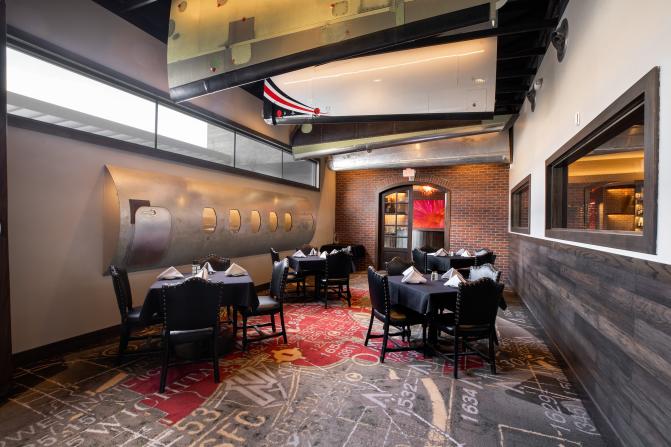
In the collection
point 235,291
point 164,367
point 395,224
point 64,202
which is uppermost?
point 64,202

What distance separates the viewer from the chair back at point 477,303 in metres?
3.34

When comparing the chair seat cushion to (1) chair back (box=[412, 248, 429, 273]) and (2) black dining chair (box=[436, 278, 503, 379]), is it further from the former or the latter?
(1) chair back (box=[412, 248, 429, 273])

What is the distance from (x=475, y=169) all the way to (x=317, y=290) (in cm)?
561

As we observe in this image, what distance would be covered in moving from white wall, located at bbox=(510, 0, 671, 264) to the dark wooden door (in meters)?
5.12

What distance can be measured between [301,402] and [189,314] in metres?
1.27

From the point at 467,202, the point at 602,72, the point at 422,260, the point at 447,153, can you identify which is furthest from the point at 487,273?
the point at 467,202

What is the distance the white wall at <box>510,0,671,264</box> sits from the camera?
180cm

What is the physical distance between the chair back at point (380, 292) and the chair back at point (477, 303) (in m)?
0.72

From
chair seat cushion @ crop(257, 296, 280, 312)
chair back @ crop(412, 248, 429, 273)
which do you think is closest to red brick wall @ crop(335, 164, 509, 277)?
chair back @ crop(412, 248, 429, 273)

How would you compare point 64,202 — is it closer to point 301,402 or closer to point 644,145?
point 301,402

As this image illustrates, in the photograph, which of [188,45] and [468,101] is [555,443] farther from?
[188,45]

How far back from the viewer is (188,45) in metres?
3.64

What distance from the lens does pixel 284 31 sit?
10.2ft

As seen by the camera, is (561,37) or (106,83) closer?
(561,37)
